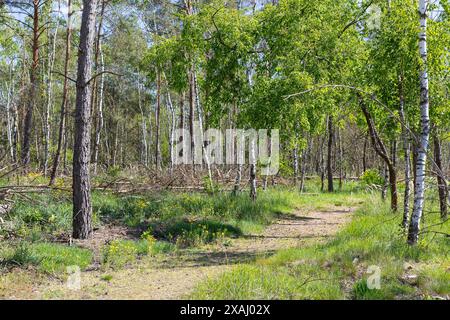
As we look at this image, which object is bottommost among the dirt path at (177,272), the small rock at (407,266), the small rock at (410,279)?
the dirt path at (177,272)

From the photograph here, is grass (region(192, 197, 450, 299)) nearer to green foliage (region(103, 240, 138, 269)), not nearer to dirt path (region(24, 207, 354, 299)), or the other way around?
dirt path (region(24, 207, 354, 299))

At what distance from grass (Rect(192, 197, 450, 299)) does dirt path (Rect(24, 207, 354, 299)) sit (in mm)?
687

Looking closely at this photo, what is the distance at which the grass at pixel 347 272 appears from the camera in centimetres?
599

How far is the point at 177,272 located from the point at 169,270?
0.70ft

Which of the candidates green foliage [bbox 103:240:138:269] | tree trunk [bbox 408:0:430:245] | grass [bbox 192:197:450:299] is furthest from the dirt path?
tree trunk [bbox 408:0:430:245]

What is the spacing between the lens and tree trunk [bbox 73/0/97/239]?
9298mm

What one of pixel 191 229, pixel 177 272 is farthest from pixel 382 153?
pixel 177 272

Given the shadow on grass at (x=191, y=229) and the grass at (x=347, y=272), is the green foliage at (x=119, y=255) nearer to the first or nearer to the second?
the shadow on grass at (x=191, y=229)

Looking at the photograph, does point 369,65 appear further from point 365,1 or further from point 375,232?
point 375,232

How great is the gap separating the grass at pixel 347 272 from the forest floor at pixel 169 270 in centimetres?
72

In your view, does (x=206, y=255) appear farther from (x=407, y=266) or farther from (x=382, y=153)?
(x=382, y=153)

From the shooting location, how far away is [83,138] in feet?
30.5

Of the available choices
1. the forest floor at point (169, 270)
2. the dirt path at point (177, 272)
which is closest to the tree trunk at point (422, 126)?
the forest floor at point (169, 270)

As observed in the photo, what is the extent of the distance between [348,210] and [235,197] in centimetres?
498
